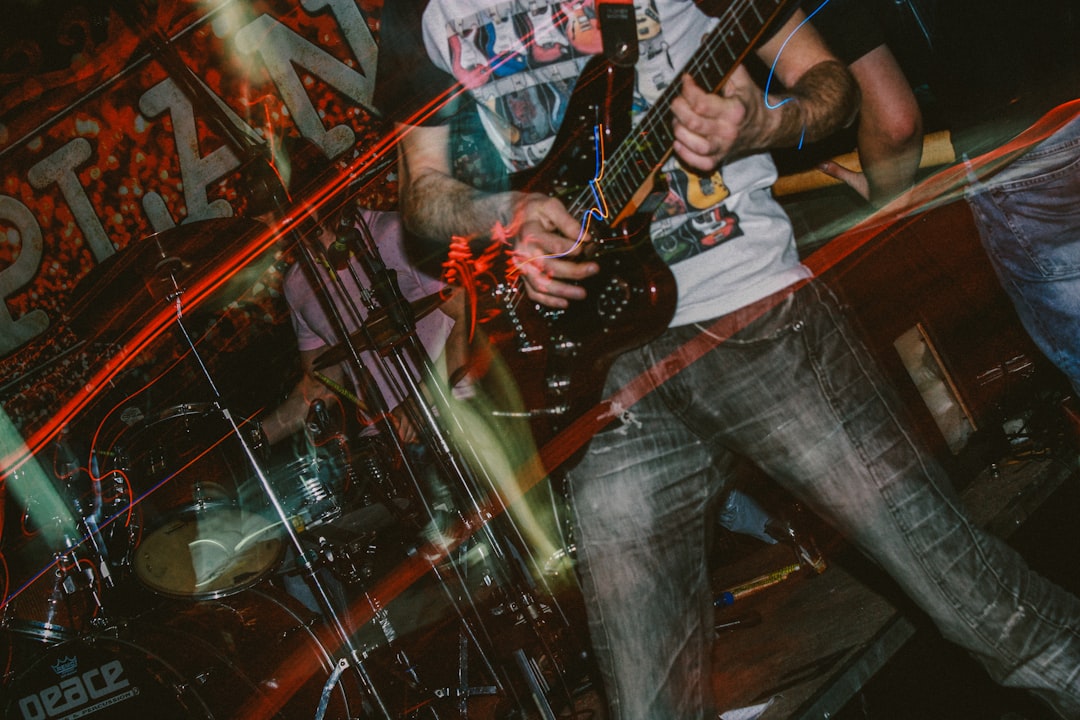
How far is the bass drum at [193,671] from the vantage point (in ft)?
10.4

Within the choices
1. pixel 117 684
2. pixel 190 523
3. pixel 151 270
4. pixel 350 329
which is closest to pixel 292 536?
pixel 190 523

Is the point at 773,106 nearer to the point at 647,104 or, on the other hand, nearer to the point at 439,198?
the point at 647,104

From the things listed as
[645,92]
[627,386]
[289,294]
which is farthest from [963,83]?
[289,294]

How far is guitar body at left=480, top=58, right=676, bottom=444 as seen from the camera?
54.5 inches

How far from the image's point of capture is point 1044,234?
6.89 ft

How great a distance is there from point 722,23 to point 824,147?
255cm

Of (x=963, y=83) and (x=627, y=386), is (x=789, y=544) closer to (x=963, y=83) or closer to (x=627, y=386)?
(x=963, y=83)

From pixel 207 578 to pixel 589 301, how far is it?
280 centimetres

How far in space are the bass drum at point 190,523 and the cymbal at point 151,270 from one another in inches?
24.4

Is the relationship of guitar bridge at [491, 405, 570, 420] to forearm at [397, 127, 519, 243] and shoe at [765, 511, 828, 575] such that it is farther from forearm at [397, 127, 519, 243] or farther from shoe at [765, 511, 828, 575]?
shoe at [765, 511, 828, 575]

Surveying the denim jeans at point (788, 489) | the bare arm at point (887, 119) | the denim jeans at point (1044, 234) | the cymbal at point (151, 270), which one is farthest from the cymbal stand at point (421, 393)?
the denim jeans at point (1044, 234)

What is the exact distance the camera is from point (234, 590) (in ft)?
10.6

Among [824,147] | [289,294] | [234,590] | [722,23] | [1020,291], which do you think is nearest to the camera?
[722,23]

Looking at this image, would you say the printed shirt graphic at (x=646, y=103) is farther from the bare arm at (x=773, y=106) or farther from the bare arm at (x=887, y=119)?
the bare arm at (x=887, y=119)
